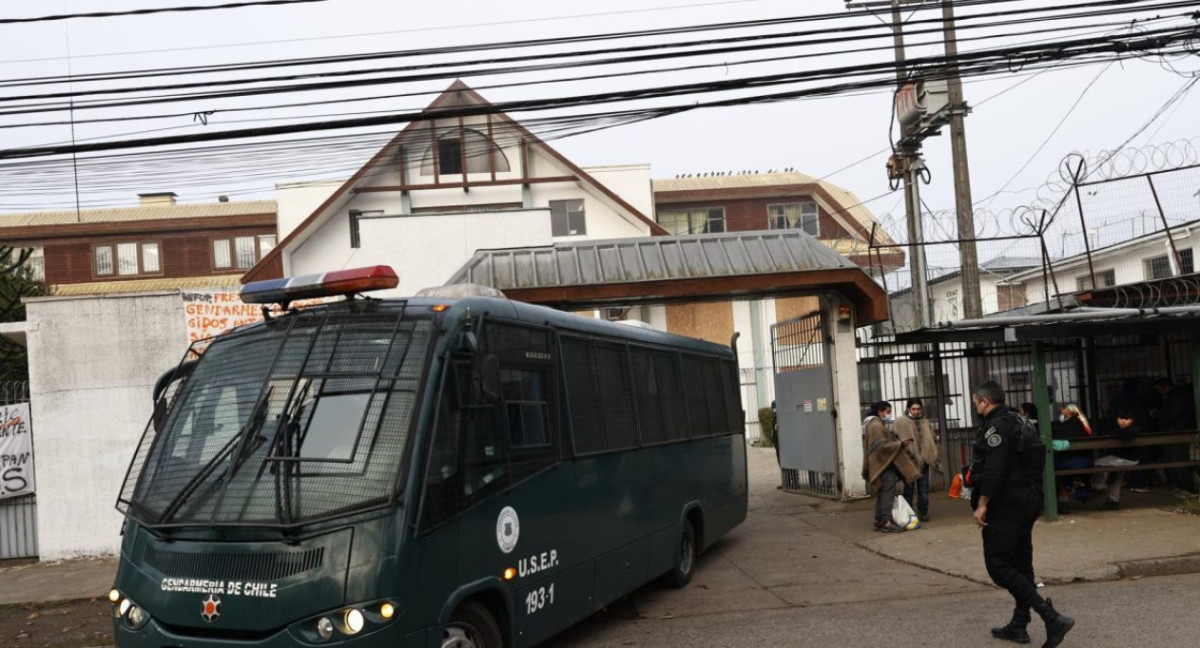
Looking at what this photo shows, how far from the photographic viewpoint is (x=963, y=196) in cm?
1975

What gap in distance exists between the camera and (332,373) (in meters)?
6.37

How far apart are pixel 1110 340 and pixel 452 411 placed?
45.1ft

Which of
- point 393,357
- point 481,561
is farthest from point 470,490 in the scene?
point 393,357

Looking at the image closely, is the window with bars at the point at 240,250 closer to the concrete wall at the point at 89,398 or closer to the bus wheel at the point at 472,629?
the concrete wall at the point at 89,398

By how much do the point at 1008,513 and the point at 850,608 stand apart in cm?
223

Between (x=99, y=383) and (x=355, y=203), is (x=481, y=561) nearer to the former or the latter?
(x=99, y=383)

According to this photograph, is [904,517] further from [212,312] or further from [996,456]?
[212,312]

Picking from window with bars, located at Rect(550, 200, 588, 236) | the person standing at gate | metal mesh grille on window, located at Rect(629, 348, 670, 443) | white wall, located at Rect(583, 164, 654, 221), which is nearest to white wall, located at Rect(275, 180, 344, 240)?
window with bars, located at Rect(550, 200, 588, 236)

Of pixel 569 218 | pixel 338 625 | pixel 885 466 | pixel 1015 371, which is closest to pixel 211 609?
pixel 338 625

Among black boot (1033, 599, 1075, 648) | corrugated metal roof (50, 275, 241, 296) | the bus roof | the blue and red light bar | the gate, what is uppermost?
corrugated metal roof (50, 275, 241, 296)

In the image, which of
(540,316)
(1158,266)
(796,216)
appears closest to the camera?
(540,316)

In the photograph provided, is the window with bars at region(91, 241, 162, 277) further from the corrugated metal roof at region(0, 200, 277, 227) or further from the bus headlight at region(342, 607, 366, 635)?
the bus headlight at region(342, 607, 366, 635)

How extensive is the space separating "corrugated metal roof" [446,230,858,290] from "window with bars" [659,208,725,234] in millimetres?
28152

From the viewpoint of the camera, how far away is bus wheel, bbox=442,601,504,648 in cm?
623
